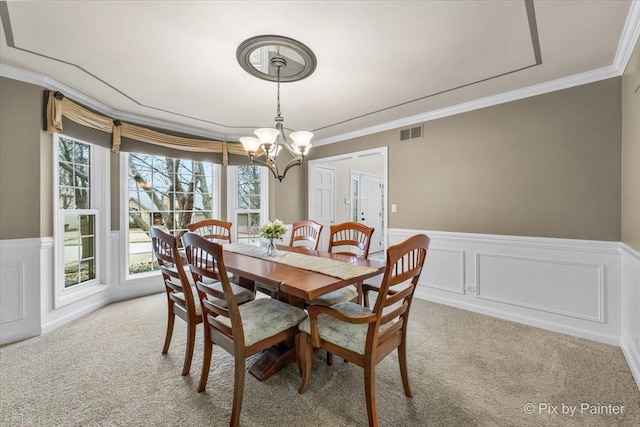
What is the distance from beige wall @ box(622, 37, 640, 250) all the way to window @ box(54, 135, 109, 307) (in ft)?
16.2

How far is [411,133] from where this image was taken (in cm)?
373

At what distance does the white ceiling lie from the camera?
5.57ft

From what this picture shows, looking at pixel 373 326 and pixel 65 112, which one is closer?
pixel 373 326

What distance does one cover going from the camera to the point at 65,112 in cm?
272

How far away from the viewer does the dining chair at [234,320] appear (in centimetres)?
147

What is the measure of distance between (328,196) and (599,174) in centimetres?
400

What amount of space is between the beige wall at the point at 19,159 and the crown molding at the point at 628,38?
4624 millimetres

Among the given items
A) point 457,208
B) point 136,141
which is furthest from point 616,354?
point 136,141

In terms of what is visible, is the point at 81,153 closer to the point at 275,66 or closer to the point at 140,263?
the point at 140,263

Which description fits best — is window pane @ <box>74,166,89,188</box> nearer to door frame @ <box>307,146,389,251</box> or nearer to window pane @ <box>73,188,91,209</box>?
window pane @ <box>73,188,91,209</box>

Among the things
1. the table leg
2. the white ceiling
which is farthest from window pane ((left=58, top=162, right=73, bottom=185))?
the table leg

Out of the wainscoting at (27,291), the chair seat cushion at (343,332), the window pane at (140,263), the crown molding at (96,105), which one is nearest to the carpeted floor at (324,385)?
the wainscoting at (27,291)

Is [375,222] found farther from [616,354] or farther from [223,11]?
[223,11]

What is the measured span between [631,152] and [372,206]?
4.91 meters
